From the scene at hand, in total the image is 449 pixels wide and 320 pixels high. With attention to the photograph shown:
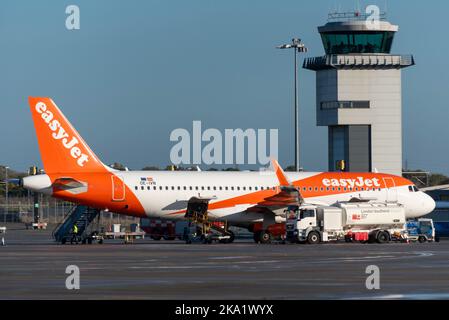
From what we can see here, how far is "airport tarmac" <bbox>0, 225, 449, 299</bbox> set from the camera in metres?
30.1

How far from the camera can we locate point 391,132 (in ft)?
393

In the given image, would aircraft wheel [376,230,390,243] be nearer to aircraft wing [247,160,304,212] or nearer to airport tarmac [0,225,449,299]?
aircraft wing [247,160,304,212]

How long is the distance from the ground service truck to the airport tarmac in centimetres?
1023

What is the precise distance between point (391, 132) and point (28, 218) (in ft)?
167

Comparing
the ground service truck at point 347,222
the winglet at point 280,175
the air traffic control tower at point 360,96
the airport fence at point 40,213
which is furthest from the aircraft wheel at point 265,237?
the airport fence at point 40,213

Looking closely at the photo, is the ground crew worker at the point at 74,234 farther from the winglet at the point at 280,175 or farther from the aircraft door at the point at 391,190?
the aircraft door at the point at 391,190

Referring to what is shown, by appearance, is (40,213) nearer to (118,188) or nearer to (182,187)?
(182,187)

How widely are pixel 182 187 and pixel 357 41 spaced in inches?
2031

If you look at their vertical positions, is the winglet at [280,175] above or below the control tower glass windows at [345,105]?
below

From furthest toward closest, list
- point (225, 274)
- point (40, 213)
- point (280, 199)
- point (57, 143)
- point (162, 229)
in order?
point (40, 213)
point (162, 229)
point (280, 199)
point (57, 143)
point (225, 274)

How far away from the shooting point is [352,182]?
75312 millimetres

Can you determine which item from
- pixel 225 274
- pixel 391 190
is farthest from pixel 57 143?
pixel 225 274

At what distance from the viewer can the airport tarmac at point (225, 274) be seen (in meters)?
30.1
